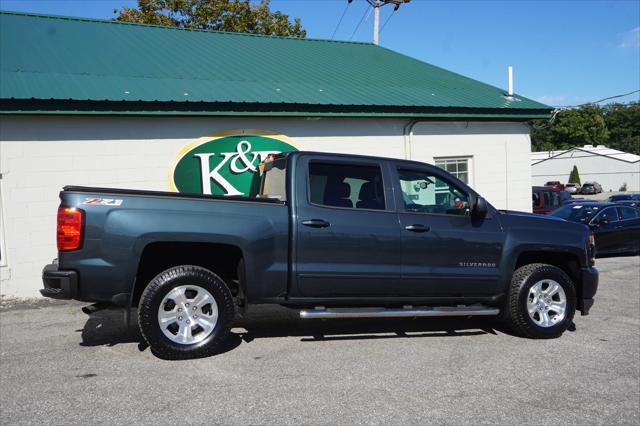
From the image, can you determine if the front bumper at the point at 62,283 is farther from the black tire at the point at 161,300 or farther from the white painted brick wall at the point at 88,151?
the white painted brick wall at the point at 88,151

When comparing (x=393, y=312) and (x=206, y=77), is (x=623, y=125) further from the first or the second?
(x=393, y=312)

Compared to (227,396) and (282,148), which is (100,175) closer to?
(282,148)

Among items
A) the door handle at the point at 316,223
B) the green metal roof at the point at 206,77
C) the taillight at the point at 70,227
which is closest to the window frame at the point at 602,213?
the green metal roof at the point at 206,77

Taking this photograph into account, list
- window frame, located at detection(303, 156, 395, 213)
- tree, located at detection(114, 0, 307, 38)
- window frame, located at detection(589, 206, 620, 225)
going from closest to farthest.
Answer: window frame, located at detection(303, 156, 395, 213) → window frame, located at detection(589, 206, 620, 225) → tree, located at detection(114, 0, 307, 38)

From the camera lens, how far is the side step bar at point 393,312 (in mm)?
5550

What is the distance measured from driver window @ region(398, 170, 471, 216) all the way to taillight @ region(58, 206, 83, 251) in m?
3.22

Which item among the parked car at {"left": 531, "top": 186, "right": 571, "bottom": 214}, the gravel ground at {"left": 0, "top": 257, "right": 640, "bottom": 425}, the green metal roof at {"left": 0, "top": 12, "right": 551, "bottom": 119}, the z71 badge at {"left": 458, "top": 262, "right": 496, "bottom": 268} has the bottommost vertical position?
the gravel ground at {"left": 0, "top": 257, "right": 640, "bottom": 425}

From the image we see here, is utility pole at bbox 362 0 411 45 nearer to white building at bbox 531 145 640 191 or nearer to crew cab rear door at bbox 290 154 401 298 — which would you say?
crew cab rear door at bbox 290 154 401 298

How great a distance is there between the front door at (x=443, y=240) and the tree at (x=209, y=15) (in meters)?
20.1

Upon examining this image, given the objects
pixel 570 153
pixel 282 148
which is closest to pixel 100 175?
pixel 282 148

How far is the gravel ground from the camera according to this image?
4.15 metres

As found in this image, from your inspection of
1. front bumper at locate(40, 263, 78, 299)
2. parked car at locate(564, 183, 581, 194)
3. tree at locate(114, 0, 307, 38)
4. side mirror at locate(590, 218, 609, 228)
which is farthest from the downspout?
parked car at locate(564, 183, 581, 194)

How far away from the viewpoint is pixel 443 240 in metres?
5.97

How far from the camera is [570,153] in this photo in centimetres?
6800
